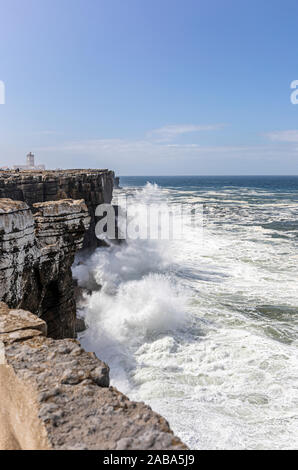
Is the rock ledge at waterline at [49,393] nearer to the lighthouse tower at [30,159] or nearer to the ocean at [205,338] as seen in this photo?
the ocean at [205,338]

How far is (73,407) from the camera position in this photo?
7.28 ft

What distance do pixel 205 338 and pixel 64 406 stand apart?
848 cm

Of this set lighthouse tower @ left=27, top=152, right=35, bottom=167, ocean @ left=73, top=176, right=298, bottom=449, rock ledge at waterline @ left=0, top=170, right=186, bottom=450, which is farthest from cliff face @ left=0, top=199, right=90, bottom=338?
lighthouse tower @ left=27, top=152, right=35, bottom=167

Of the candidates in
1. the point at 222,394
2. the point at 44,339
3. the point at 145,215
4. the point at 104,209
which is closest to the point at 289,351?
the point at 222,394

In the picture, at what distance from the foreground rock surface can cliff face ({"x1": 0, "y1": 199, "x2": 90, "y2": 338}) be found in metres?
1.93

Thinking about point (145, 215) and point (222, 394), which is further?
point (145, 215)

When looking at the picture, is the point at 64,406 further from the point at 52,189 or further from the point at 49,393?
the point at 52,189

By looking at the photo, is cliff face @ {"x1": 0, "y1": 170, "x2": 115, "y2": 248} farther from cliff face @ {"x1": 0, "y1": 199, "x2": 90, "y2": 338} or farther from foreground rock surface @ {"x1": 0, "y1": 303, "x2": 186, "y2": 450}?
foreground rock surface @ {"x1": 0, "y1": 303, "x2": 186, "y2": 450}

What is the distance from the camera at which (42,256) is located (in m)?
5.75

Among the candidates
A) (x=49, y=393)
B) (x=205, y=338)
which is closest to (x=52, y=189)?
(x=205, y=338)

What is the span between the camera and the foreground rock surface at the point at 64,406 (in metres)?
1.96

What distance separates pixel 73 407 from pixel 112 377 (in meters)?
Answer: 6.57

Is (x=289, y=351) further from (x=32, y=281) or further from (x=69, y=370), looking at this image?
(x=69, y=370)

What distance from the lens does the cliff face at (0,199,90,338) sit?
4.74 m
